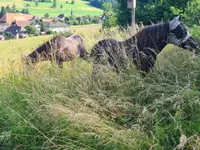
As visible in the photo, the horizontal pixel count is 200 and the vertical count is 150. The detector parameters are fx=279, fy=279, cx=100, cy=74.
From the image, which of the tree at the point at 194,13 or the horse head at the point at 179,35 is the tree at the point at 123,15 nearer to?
the tree at the point at 194,13

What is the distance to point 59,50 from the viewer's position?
5.41 m

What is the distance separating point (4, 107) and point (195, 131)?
7.49ft

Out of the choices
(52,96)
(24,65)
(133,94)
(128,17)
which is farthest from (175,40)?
(128,17)

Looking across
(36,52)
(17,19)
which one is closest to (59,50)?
(36,52)

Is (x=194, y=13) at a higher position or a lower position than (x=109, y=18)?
higher

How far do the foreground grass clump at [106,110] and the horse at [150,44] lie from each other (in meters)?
0.17

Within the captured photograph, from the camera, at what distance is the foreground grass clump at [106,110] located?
2520 millimetres

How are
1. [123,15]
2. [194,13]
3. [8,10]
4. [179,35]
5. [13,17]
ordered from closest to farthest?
[179,35]
[194,13]
[123,15]
[13,17]
[8,10]

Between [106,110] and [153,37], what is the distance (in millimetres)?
1379

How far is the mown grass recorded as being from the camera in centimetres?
252

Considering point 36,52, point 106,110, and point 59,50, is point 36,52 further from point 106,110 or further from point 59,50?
point 106,110

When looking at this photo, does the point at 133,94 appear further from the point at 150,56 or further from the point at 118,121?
the point at 150,56

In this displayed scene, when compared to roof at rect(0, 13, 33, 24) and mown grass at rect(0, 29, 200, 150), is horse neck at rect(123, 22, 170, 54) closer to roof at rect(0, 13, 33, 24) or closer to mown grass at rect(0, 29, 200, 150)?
mown grass at rect(0, 29, 200, 150)

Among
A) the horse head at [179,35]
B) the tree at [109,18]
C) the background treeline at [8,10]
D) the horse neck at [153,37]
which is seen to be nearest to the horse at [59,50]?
the horse neck at [153,37]
